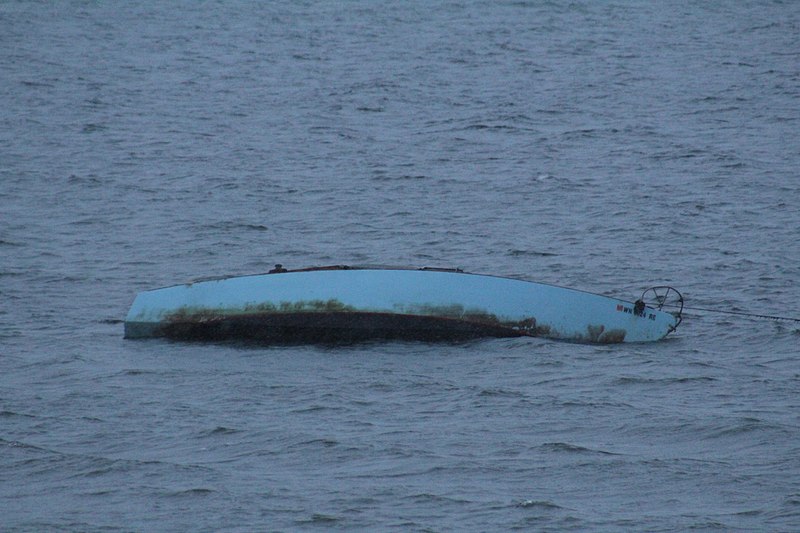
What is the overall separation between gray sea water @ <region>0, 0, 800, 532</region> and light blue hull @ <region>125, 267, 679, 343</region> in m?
0.30

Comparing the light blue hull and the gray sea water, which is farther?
the light blue hull

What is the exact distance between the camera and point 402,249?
21734 mm

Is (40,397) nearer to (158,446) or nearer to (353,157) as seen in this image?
(158,446)

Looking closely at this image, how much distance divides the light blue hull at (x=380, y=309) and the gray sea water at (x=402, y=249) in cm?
30

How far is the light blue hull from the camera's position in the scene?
50.8 ft

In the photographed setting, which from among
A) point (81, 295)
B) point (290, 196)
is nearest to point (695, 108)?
point (290, 196)

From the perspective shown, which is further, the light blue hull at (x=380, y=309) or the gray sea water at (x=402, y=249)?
the light blue hull at (x=380, y=309)

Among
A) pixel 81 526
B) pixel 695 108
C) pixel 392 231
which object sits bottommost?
pixel 81 526

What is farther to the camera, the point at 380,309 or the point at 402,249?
the point at 402,249

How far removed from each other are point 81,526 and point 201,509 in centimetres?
98

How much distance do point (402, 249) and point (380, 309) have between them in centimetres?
636

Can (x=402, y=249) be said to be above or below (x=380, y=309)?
above

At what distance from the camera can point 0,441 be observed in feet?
39.7

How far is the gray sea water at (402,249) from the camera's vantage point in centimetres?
Answer: 1103
